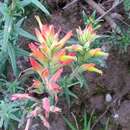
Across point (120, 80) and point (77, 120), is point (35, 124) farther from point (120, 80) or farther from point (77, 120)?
point (120, 80)

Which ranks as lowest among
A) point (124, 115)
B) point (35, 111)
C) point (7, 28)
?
point (124, 115)

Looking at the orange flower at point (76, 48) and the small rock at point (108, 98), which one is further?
the small rock at point (108, 98)

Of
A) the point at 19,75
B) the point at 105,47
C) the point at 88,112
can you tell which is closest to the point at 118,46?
the point at 105,47

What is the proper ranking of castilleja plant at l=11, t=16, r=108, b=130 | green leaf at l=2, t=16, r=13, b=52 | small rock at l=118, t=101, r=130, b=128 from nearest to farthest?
1. castilleja plant at l=11, t=16, r=108, b=130
2. green leaf at l=2, t=16, r=13, b=52
3. small rock at l=118, t=101, r=130, b=128

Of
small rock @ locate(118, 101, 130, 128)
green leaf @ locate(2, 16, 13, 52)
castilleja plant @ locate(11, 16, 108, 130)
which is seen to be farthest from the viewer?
small rock @ locate(118, 101, 130, 128)

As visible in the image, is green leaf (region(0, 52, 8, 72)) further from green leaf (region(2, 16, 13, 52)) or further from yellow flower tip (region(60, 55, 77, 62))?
yellow flower tip (region(60, 55, 77, 62))

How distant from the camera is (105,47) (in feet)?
6.41

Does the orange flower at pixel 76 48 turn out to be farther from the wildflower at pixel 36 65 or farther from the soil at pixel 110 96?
the soil at pixel 110 96

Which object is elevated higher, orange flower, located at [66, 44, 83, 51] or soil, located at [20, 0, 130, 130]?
orange flower, located at [66, 44, 83, 51]

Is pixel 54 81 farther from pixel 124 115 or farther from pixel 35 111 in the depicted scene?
pixel 124 115

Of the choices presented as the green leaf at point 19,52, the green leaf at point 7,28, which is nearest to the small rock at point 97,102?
the green leaf at point 19,52

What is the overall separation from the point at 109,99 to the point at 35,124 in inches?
15.1

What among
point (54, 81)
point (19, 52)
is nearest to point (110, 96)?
point (19, 52)

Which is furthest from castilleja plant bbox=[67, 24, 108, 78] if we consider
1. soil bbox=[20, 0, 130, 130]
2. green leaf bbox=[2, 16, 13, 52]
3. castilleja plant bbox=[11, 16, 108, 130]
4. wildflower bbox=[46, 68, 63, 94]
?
soil bbox=[20, 0, 130, 130]
